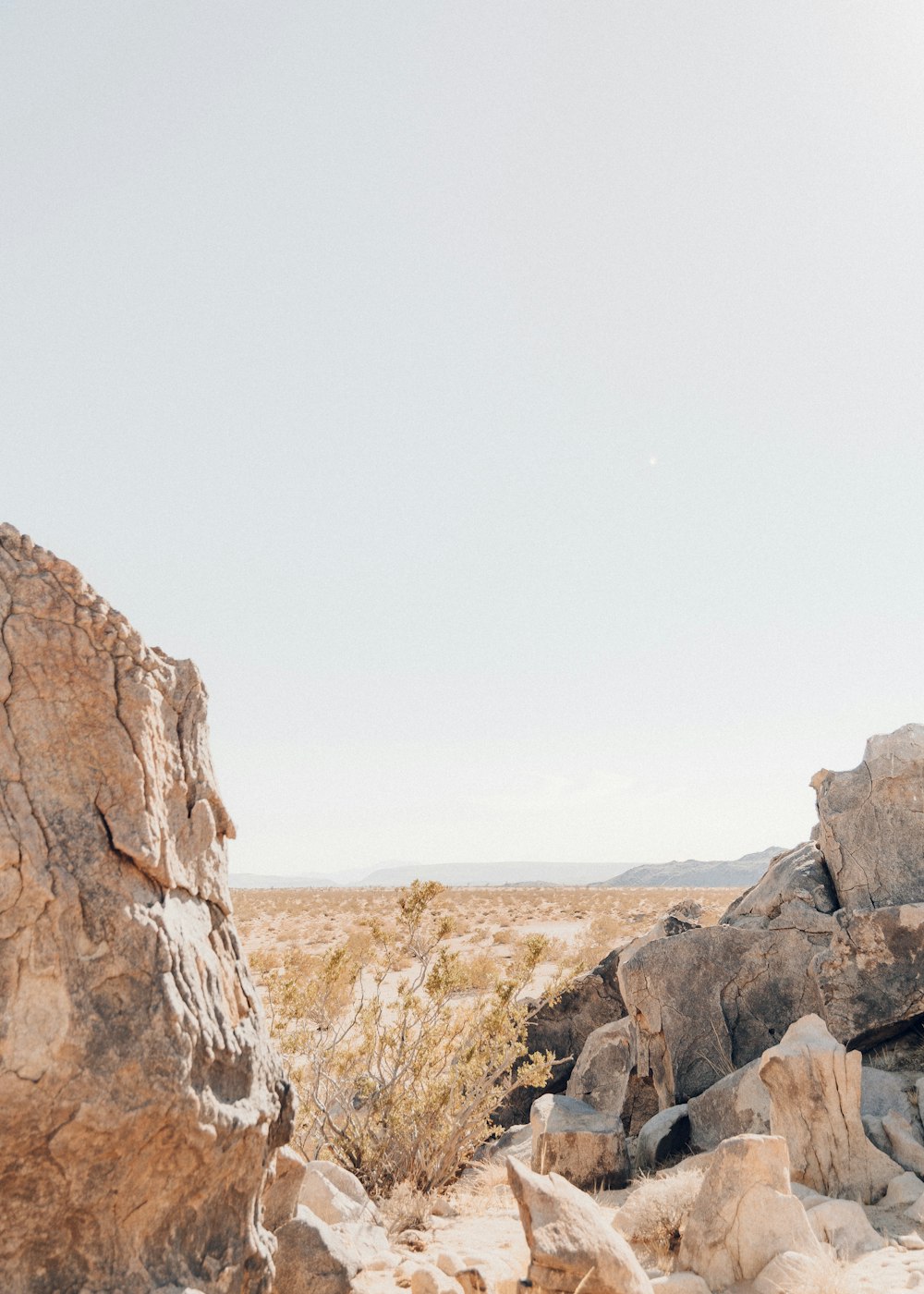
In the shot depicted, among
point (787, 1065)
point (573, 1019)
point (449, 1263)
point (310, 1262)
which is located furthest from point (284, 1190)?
point (573, 1019)

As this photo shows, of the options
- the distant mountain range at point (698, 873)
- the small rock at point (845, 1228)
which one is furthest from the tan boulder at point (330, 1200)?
the distant mountain range at point (698, 873)

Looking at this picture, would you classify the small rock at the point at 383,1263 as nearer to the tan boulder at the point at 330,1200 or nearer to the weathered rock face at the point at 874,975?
the tan boulder at the point at 330,1200

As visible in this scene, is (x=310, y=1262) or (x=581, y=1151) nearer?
(x=310, y=1262)

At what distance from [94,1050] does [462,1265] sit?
3193mm

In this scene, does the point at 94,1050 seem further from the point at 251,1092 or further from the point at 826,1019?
the point at 826,1019

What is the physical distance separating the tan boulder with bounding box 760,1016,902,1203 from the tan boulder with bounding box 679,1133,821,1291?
161cm

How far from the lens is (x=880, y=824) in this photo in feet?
33.4

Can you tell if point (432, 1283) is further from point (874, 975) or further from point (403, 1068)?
point (874, 975)

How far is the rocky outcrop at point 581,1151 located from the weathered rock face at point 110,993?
5427 mm

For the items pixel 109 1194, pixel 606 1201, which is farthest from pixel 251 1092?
pixel 606 1201

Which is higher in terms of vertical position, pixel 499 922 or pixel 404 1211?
pixel 404 1211

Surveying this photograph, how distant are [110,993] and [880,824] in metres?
9.40

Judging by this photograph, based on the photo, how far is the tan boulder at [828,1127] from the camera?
704cm

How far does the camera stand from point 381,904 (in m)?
46.3
